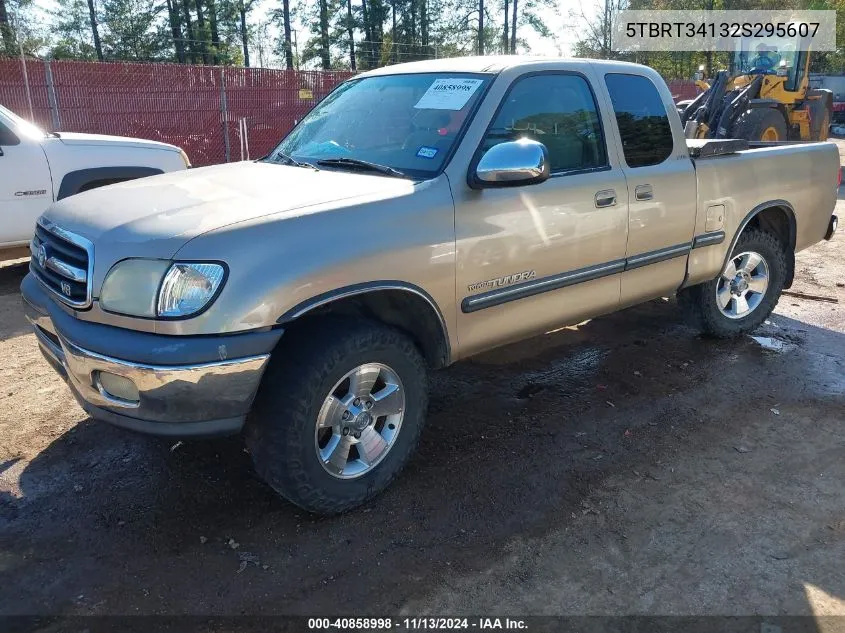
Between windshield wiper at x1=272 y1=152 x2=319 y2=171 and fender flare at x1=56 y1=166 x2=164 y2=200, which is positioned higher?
windshield wiper at x1=272 y1=152 x2=319 y2=171

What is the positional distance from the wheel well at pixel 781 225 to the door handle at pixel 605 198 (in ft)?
6.28

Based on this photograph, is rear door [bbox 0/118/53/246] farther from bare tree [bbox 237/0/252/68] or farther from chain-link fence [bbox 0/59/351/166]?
bare tree [bbox 237/0/252/68]

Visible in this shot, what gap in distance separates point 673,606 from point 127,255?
96.2 inches

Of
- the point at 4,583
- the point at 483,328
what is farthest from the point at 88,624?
the point at 483,328

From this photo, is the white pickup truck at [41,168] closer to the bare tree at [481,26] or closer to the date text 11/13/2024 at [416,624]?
the date text 11/13/2024 at [416,624]

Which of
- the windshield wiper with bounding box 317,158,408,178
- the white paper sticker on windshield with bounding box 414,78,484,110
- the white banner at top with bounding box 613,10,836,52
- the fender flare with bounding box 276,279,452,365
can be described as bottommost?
the fender flare with bounding box 276,279,452,365

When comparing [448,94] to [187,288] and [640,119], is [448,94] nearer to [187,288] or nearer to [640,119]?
[640,119]

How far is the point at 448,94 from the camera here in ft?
11.8

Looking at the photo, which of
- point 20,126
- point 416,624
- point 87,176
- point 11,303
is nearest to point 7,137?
point 20,126

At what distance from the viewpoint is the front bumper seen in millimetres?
2576

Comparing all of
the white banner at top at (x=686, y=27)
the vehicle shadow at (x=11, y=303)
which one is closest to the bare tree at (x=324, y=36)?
the white banner at top at (x=686, y=27)

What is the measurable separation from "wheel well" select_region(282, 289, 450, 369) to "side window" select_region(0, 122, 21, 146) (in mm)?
4886

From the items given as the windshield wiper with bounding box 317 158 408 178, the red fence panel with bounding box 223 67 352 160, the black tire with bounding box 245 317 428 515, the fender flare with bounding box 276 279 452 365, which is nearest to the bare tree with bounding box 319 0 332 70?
the red fence panel with bounding box 223 67 352 160

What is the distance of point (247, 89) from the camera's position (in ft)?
50.8
